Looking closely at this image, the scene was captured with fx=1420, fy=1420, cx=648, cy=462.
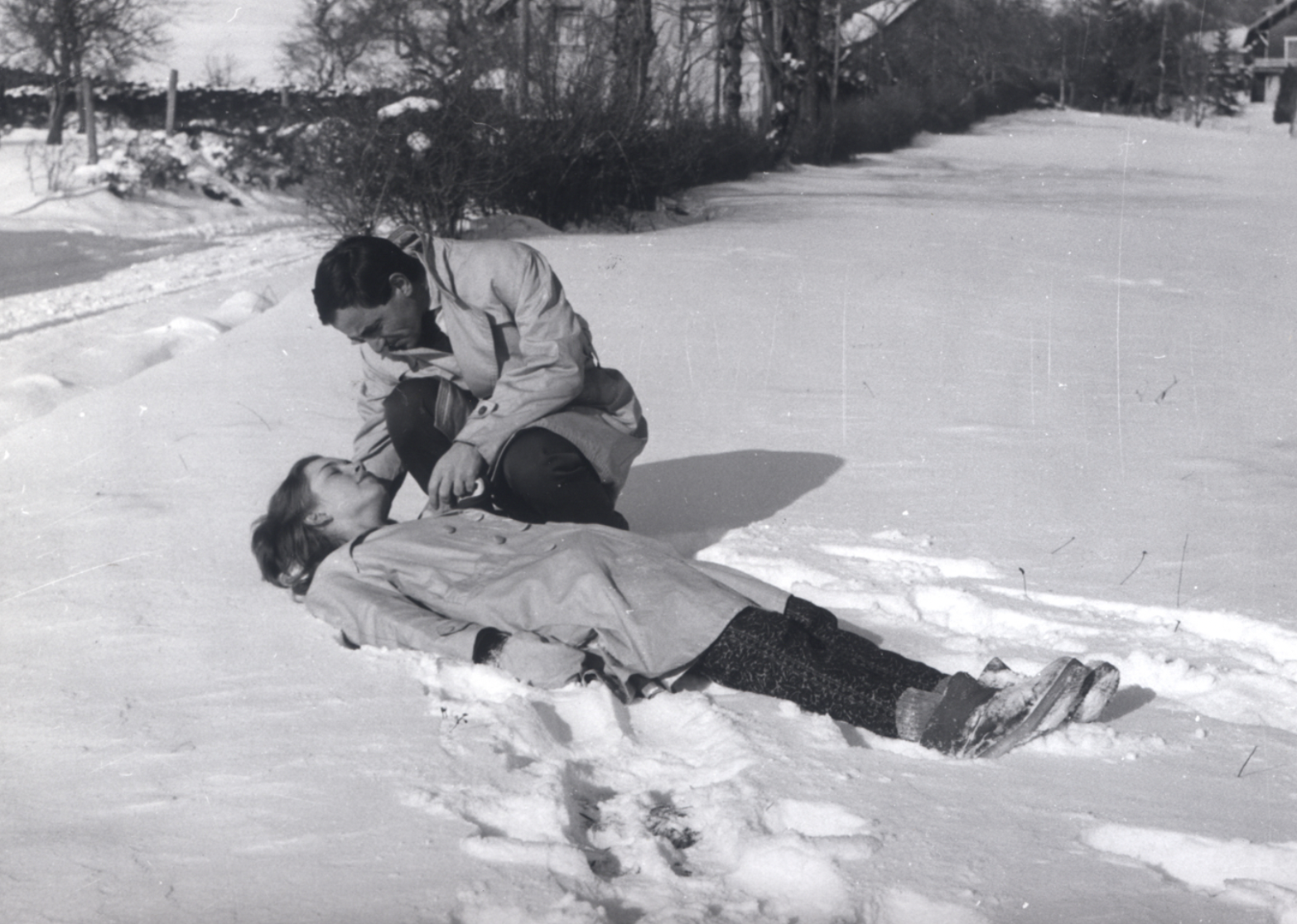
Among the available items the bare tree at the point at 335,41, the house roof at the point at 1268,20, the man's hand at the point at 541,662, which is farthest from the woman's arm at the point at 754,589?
the house roof at the point at 1268,20

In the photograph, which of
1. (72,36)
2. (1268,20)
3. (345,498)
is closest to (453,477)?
(345,498)

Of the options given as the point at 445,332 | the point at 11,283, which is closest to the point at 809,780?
the point at 445,332

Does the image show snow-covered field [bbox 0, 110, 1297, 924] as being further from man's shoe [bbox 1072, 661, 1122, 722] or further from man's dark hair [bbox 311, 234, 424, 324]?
man's dark hair [bbox 311, 234, 424, 324]

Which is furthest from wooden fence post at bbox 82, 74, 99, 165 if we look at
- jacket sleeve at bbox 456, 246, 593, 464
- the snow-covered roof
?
jacket sleeve at bbox 456, 246, 593, 464

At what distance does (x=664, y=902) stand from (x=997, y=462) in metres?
3.34

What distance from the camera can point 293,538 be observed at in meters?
3.46

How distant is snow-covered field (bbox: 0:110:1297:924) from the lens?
2.19 metres

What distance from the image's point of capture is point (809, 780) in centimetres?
254

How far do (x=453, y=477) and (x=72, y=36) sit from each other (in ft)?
70.0

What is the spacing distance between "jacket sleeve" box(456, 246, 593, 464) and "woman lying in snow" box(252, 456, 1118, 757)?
0.27m

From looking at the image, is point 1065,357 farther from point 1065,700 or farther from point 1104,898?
point 1104,898

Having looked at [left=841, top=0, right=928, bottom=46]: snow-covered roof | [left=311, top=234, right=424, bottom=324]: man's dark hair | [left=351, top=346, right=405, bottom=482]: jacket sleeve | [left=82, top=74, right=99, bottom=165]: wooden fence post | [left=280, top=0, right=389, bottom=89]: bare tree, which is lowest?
[left=351, top=346, right=405, bottom=482]: jacket sleeve

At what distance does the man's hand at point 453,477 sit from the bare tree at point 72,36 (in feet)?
66.5

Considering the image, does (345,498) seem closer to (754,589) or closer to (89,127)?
(754,589)
